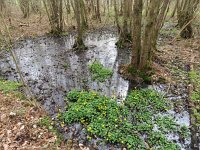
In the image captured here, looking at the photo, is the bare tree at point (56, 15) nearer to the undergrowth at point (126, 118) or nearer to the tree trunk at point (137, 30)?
the tree trunk at point (137, 30)

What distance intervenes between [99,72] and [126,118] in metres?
3.61

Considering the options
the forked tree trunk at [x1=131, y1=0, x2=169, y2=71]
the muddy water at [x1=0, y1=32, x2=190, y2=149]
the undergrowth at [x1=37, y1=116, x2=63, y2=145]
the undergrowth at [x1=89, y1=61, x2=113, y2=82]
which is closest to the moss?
the muddy water at [x1=0, y1=32, x2=190, y2=149]

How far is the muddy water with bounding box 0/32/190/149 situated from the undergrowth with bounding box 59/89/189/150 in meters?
0.37

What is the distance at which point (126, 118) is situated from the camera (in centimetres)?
708

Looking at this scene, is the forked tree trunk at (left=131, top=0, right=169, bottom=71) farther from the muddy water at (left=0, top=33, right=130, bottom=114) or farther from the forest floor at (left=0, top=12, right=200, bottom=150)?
the muddy water at (left=0, top=33, right=130, bottom=114)

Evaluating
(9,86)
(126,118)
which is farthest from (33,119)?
(126,118)

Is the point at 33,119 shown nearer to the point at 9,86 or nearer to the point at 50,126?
the point at 50,126

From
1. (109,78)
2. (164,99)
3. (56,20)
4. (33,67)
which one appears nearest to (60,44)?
(56,20)

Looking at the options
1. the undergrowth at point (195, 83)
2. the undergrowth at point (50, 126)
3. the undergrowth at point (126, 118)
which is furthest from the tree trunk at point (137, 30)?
the undergrowth at point (50, 126)

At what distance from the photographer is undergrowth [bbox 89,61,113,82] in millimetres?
9840

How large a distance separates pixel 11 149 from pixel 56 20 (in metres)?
13.0

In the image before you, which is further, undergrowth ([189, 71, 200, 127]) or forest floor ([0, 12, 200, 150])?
undergrowth ([189, 71, 200, 127])

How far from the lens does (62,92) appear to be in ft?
29.1

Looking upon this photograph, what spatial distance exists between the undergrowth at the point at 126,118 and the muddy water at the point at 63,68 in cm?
37
